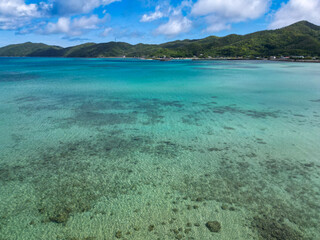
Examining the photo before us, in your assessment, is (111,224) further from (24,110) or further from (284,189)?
(24,110)

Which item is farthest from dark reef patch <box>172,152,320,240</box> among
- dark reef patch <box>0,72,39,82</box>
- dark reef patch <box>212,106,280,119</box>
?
dark reef patch <box>0,72,39,82</box>

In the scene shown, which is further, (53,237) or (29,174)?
(29,174)

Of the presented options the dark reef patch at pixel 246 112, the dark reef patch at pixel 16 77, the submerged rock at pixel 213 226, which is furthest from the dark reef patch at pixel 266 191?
the dark reef patch at pixel 16 77

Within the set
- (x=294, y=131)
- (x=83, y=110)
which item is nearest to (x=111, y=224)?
(x=294, y=131)

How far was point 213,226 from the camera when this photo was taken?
5676mm

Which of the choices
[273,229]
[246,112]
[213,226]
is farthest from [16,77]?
[273,229]

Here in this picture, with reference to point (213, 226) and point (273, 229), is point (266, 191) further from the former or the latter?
point (213, 226)

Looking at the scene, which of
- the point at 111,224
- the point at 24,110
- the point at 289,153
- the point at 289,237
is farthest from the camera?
the point at 24,110

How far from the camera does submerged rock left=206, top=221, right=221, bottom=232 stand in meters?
5.59

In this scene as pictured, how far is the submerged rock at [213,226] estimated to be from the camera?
5586 millimetres

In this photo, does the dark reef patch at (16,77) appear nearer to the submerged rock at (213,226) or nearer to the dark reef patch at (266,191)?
the dark reef patch at (266,191)

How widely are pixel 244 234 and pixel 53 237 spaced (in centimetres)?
509

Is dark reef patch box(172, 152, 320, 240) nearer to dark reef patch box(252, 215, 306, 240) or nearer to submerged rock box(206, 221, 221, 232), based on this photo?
dark reef patch box(252, 215, 306, 240)

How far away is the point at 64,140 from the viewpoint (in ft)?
37.0
